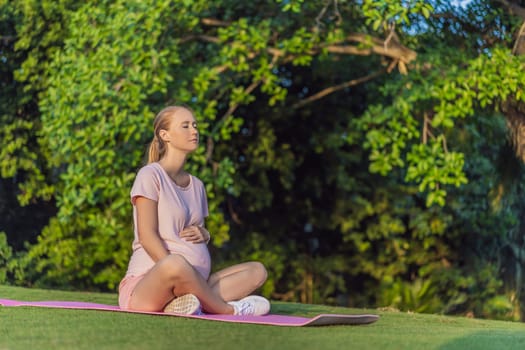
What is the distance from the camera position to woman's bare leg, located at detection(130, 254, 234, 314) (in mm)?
5949

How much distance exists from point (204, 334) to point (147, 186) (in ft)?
4.24

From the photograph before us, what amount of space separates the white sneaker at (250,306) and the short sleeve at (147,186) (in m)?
0.81

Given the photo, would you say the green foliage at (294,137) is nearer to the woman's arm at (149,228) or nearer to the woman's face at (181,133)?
the woman's face at (181,133)

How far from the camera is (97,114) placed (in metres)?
11.0

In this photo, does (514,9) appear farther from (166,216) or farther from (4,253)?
(4,253)

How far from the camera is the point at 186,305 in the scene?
6.08 m

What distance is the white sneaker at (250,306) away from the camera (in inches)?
249

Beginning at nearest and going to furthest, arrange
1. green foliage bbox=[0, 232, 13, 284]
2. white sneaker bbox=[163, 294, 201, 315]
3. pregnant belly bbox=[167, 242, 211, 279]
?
white sneaker bbox=[163, 294, 201, 315], pregnant belly bbox=[167, 242, 211, 279], green foliage bbox=[0, 232, 13, 284]

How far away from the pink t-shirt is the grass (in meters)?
0.40

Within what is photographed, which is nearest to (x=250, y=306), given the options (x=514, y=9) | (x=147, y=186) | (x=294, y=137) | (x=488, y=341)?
(x=147, y=186)

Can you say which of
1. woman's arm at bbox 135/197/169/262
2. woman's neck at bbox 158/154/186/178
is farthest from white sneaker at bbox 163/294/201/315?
woman's neck at bbox 158/154/186/178

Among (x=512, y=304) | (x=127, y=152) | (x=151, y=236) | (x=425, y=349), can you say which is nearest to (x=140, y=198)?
(x=151, y=236)

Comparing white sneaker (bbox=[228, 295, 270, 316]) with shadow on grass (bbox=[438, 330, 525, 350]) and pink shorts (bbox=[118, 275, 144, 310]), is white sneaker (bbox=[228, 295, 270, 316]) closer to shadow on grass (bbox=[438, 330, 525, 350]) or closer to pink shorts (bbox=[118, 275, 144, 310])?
pink shorts (bbox=[118, 275, 144, 310])

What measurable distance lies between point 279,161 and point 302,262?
1768 millimetres
